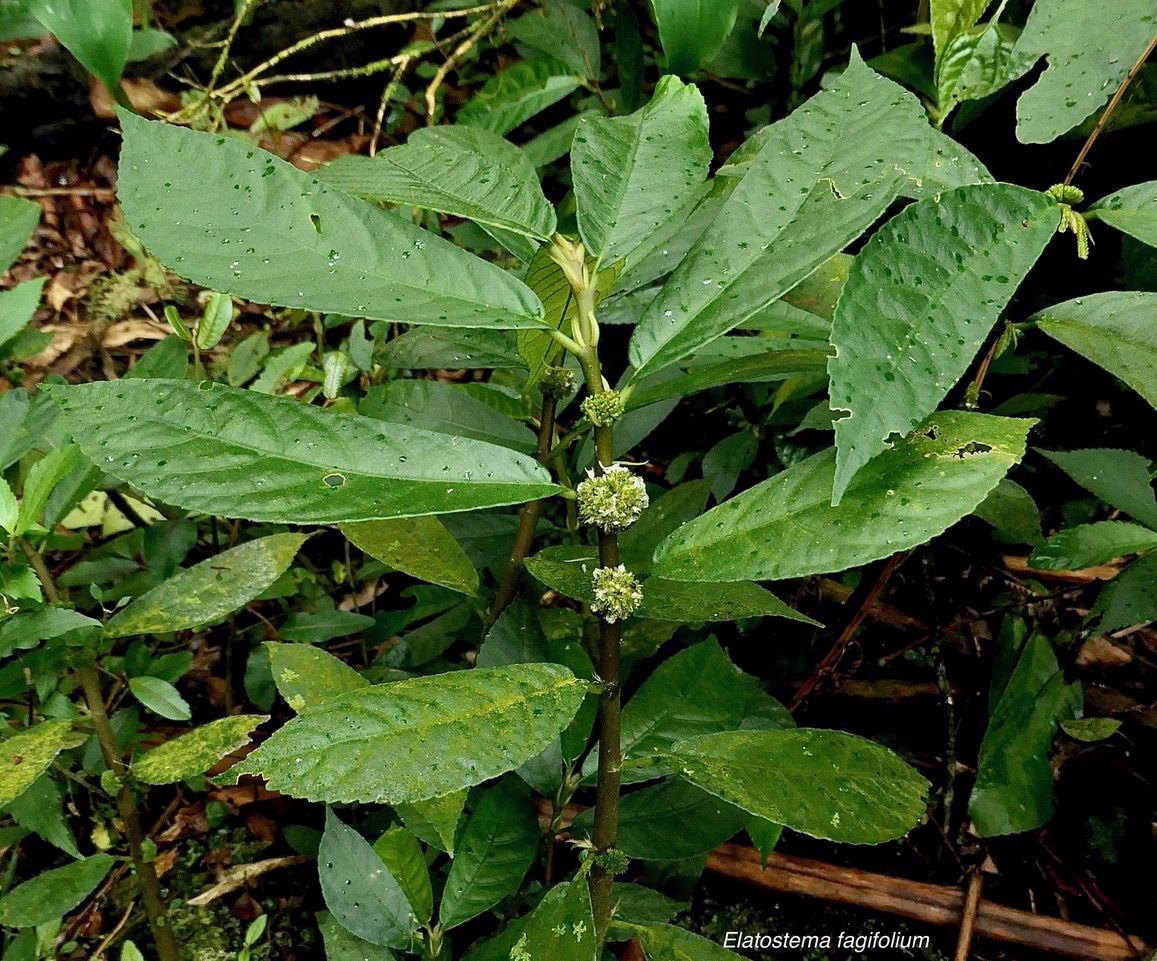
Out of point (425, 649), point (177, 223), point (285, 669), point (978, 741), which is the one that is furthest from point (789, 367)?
point (978, 741)

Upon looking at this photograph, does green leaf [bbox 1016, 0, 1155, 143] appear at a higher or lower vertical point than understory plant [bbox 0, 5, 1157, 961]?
higher

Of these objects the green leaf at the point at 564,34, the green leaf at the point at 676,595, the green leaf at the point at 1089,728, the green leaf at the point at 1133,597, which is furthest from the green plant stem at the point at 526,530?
the green leaf at the point at 564,34

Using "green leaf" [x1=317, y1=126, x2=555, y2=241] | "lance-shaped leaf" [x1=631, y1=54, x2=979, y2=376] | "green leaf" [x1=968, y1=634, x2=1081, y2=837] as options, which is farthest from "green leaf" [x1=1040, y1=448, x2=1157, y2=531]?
"green leaf" [x1=317, y1=126, x2=555, y2=241]

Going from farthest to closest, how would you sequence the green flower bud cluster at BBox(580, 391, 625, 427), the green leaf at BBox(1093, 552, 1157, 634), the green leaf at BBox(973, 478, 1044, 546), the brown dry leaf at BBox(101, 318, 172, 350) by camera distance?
the brown dry leaf at BBox(101, 318, 172, 350) → the green leaf at BBox(973, 478, 1044, 546) → the green leaf at BBox(1093, 552, 1157, 634) → the green flower bud cluster at BBox(580, 391, 625, 427)

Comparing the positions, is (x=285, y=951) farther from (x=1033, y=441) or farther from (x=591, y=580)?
(x=1033, y=441)

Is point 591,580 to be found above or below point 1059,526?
above

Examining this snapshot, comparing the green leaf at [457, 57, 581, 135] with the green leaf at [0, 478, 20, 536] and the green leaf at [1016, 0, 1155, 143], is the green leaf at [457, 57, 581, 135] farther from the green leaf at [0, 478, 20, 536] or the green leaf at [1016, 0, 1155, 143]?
the green leaf at [0, 478, 20, 536]
